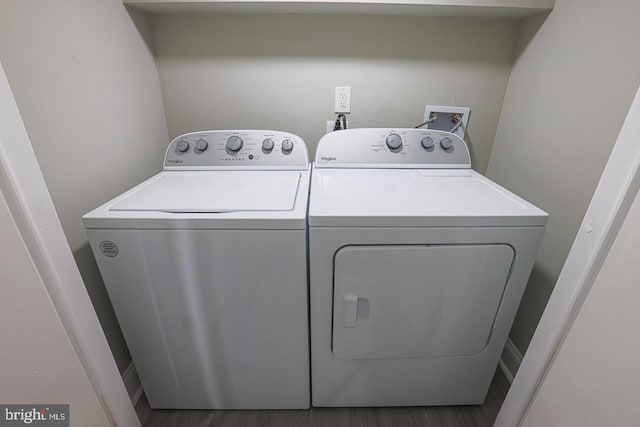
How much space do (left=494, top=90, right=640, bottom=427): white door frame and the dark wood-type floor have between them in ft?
1.46

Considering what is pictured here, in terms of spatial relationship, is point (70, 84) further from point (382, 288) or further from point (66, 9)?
point (382, 288)

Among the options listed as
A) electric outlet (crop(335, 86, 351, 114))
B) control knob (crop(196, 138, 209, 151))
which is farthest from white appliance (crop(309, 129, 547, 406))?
control knob (crop(196, 138, 209, 151))

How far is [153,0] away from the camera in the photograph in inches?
46.5

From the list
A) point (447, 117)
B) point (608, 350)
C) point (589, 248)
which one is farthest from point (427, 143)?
point (608, 350)

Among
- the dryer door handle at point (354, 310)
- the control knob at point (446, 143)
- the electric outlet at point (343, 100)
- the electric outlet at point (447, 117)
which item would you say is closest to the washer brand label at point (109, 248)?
the dryer door handle at point (354, 310)

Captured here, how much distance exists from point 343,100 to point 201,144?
0.78 m

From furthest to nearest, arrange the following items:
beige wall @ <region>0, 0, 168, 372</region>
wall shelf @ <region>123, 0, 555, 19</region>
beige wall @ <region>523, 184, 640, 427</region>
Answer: wall shelf @ <region>123, 0, 555, 19</region> < beige wall @ <region>0, 0, 168, 372</region> < beige wall @ <region>523, 184, 640, 427</region>

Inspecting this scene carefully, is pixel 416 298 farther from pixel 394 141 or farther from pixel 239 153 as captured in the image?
pixel 239 153

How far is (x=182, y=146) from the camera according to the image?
1308 mm

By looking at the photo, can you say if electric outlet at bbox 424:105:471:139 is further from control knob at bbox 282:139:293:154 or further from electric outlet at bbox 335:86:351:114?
control knob at bbox 282:139:293:154

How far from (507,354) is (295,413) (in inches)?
42.7

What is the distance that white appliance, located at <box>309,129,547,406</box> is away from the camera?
86 cm

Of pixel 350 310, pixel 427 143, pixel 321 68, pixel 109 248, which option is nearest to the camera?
pixel 109 248

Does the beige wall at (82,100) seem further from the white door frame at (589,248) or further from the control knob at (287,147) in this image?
the white door frame at (589,248)
